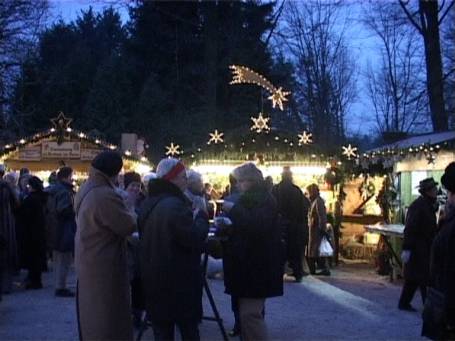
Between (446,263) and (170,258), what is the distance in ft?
6.09

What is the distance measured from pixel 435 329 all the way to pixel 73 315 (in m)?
5.19

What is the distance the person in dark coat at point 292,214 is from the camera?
11.6 metres

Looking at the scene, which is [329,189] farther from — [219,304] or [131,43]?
[131,43]

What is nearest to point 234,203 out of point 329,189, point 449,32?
point 329,189

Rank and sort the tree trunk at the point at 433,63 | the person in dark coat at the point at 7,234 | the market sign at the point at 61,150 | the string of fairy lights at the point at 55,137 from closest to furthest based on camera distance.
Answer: the person in dark coat at the point at 7,234, the string of fairy lights at the point at 55,137, the market sign at the point at 61,150, the tree trunk at the point at 433,63

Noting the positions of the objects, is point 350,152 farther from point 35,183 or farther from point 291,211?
point 35,183

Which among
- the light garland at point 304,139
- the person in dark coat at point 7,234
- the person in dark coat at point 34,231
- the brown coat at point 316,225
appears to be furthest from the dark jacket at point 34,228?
the light garland at point 304,139

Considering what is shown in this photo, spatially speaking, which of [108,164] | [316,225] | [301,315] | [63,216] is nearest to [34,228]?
[63,216]

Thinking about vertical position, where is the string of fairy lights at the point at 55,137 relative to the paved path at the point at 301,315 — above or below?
above

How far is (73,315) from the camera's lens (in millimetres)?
8164

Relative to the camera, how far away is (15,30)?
21.6m

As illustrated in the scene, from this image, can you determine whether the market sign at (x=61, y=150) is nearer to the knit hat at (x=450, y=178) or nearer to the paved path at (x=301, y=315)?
the paved path at (x=301, y=315)

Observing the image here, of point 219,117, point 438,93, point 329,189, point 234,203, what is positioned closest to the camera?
point 234,203

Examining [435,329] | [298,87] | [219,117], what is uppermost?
[298,87]
